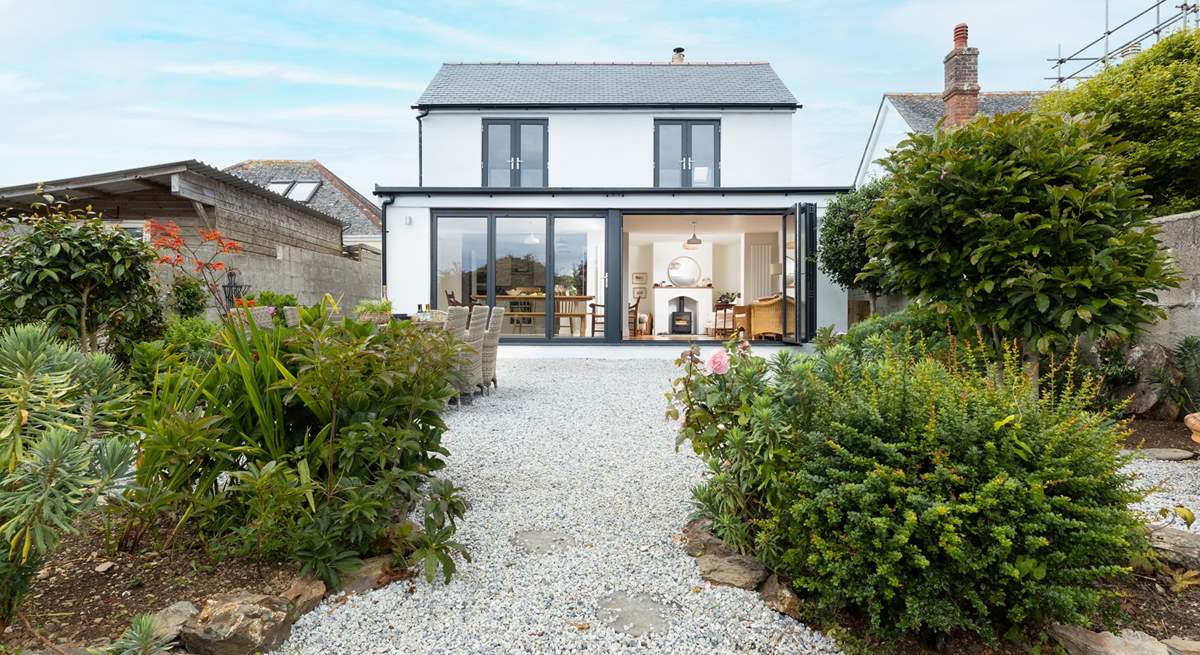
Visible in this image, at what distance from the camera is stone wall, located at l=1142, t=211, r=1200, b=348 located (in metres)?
4.22

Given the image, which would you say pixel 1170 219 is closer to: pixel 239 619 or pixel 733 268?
pixel 239 619

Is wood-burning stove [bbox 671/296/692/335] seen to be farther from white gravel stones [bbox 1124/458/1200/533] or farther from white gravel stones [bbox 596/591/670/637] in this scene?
white gravel stones [bbox 596/591/670/637]

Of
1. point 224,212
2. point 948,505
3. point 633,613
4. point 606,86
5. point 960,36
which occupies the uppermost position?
point 606,86

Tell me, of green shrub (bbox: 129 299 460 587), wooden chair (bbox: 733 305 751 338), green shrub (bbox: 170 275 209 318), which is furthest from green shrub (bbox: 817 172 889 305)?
green shrub (bbox: 170 275 209 318)

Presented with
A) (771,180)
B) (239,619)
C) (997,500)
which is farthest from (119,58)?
(997,500)

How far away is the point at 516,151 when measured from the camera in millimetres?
12602

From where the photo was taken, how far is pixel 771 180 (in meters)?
12.6

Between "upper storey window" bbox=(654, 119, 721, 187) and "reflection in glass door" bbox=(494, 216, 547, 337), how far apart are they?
3550 millimetres

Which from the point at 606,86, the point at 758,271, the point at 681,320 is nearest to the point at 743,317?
the point at 681,320

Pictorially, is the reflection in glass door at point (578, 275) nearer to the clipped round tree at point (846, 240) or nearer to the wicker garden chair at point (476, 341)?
the clipped round tree at point (846, 240)

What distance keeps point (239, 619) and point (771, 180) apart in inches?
489

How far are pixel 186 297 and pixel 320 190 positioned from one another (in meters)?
11.6

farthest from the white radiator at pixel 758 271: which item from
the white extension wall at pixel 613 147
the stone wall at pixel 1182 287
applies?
the stone wall at pixel 1182 287

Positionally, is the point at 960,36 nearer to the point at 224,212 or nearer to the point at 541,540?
the point at 541,540
